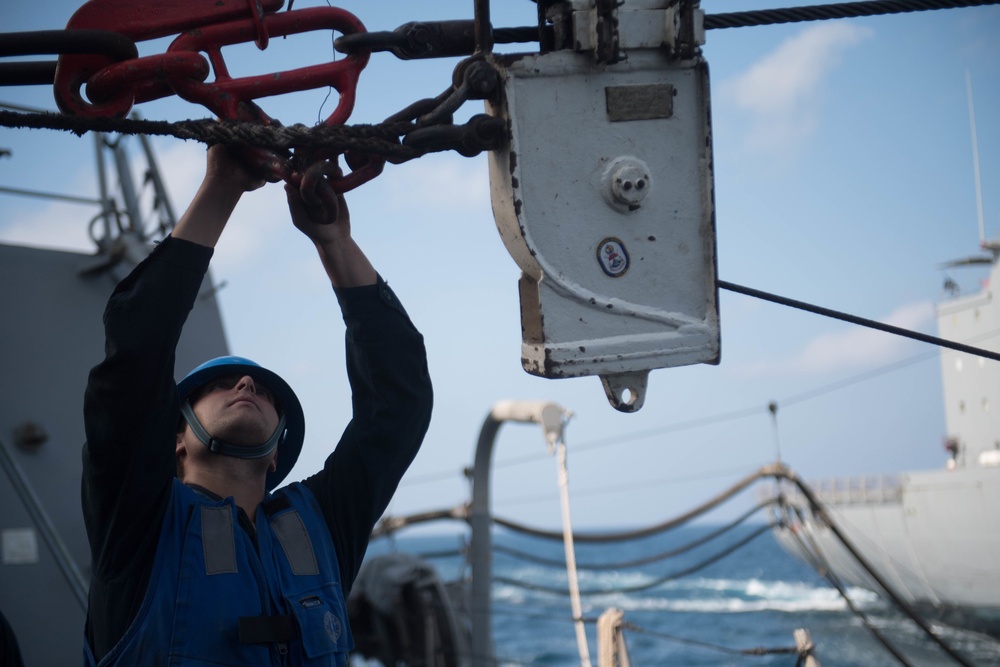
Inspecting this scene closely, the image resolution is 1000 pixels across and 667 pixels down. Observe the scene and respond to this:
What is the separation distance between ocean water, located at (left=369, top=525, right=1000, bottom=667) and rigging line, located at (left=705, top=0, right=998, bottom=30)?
9.54 ft

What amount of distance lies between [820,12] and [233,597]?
2.06 m

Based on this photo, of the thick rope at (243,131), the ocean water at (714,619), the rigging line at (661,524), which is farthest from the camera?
the ocean water at (714,619)

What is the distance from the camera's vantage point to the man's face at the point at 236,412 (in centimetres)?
233

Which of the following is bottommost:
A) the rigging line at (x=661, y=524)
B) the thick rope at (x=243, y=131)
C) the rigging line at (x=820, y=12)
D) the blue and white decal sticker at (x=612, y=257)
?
the rigging line at (x=661, y=524)

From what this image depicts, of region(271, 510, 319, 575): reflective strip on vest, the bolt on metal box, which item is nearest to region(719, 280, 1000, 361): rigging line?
the bolt on metal box

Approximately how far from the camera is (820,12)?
2463 millimetres

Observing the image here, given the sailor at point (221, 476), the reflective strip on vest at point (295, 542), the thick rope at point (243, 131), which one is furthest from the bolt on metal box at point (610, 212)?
the reflective strip on vest at point (295, 542)

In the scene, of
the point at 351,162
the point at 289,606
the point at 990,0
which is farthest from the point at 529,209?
the point at 990,0

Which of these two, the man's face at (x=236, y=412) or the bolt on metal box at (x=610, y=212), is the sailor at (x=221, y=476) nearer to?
the man's face at (x=236, y=412)

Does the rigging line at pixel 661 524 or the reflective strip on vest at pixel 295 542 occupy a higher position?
the reflective strip on vest at pixel 295 542

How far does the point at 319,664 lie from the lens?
2.12 metres

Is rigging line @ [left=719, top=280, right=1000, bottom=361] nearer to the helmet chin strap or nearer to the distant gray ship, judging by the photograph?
the helmet chin strap

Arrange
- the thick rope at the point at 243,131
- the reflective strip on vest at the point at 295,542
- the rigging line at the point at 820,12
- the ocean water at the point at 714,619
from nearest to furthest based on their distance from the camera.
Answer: the thick rope at the point at 243,131 < the reflective strip on vest at the point at 295,542 < the rigging line at the point at 820,12 < the ocean water at the point at 714,619

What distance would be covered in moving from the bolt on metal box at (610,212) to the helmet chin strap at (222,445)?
74 centimetres
